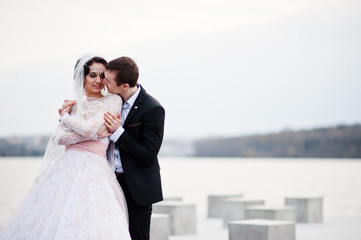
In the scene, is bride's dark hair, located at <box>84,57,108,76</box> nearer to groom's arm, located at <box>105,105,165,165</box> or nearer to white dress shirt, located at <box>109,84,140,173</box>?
white dress shirt, located at <box>109,84,140,173</box>

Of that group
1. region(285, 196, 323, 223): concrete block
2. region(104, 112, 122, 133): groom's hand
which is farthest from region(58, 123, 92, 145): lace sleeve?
region(285, 196, 323, 223): concrete block

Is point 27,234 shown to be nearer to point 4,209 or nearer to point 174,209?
point 174,209

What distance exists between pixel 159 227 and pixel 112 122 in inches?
205

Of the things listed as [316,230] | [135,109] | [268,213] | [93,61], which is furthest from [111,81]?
[316,230]

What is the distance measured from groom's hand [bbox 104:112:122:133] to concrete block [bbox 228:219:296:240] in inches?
180

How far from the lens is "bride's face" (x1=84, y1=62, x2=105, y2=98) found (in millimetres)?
5438

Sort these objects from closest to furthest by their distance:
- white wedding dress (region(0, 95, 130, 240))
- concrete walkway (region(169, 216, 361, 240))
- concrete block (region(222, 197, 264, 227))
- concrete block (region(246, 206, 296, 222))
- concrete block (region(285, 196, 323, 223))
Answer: white wedding dress (region(0, 95, 130, 240)) < concrete walkway (region(169, 216, 361, 240)) < concrete block (region(246, 206, 296, 222)) < concrete block (region(222, 197, 264, 227)) < concrete block (region(285, 196, 323, 223))

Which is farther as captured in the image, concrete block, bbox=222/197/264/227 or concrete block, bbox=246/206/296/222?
concrete block, bbox=222/197/264/227

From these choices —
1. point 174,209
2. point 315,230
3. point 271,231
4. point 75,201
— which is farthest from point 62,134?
point 315,230

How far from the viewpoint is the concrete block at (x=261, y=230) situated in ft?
30.0

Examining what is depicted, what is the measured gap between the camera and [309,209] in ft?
49.6

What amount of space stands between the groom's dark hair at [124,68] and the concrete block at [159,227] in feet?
16.8

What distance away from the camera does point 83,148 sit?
17.4 ft

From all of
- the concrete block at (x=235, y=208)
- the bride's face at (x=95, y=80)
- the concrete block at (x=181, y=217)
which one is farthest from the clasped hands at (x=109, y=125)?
the concrete block at (x=235, y=208)
